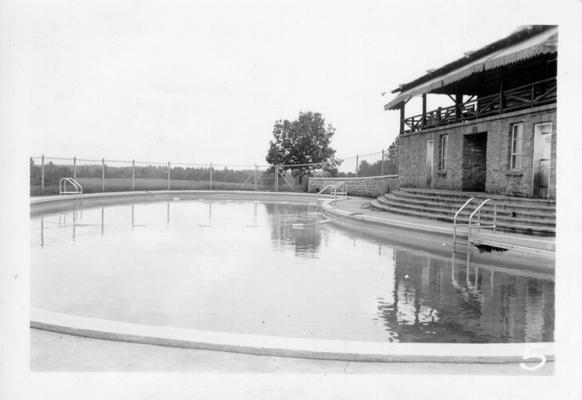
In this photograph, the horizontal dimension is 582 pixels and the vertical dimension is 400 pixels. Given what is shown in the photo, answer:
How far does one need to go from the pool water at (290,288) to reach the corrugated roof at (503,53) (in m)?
5.58

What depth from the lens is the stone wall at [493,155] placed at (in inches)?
578

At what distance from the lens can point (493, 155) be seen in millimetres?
16516

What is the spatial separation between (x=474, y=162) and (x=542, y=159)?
4.32 m

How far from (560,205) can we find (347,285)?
3298 millimetres

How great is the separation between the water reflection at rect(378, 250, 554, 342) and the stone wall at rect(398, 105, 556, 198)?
6.57 meters

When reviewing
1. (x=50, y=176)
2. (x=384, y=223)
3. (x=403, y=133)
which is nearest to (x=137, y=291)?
(x=384, y=223)

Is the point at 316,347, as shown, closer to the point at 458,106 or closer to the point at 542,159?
the point at 542,159

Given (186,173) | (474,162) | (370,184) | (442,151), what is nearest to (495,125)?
(474,162)

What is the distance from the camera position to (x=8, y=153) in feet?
13.9

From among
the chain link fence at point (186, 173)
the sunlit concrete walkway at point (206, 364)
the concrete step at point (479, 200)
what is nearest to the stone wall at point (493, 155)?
the concrete step at point (479, 200)

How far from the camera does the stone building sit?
1410cm

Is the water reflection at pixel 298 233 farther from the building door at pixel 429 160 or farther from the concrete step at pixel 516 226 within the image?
the building door at pixel 429 160

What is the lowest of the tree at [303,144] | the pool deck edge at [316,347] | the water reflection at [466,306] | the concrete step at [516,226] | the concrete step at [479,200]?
the water reflection at [466,306]

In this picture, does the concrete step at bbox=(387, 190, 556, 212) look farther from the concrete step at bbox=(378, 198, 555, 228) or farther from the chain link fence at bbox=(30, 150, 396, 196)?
the chain link fence at bbox=(30, 150, 396, 196)
